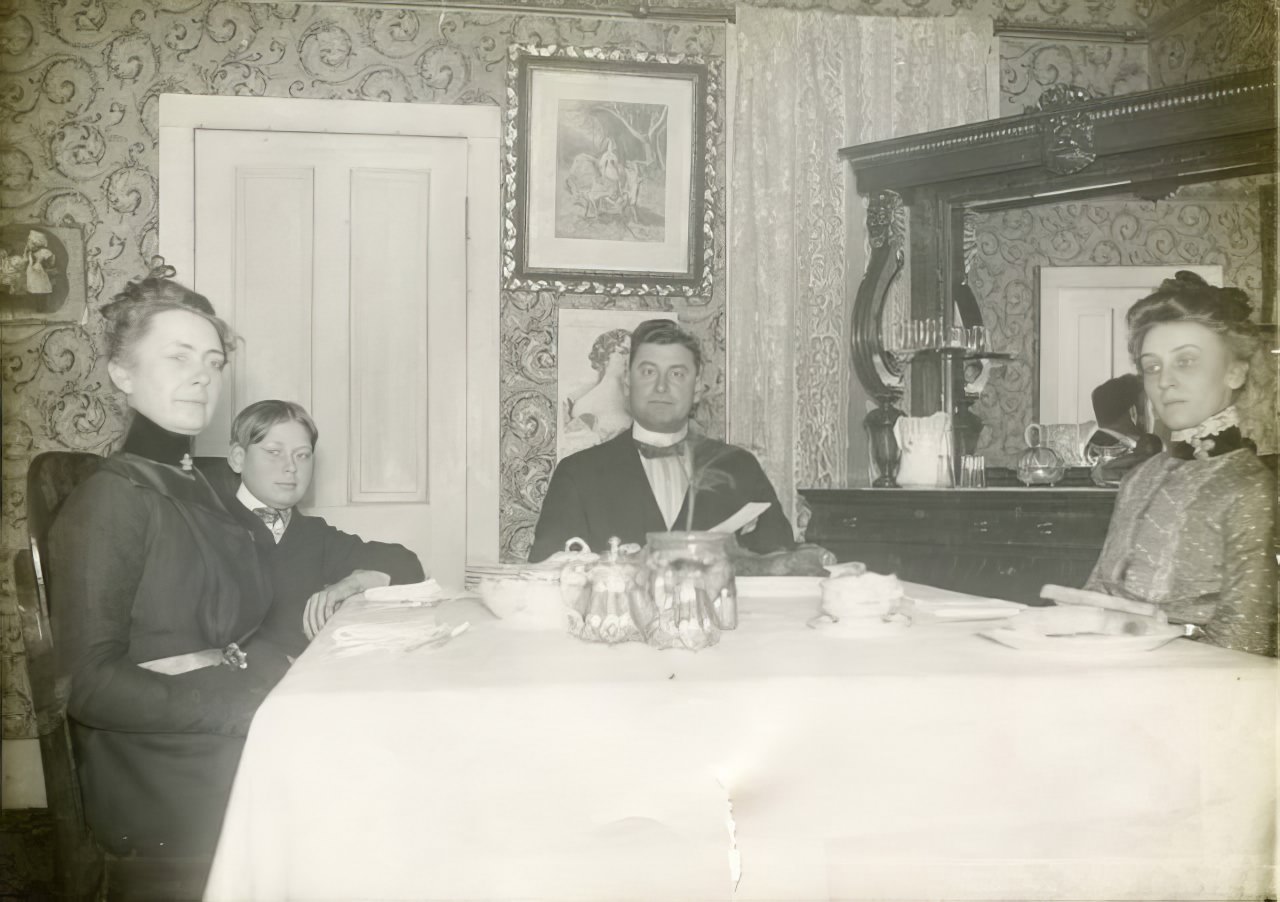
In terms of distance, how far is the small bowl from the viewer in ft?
4.71

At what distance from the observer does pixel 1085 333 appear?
205cm

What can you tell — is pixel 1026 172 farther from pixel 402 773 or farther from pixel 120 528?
pixel 120 528

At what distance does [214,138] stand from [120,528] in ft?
2.74

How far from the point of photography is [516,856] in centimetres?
112

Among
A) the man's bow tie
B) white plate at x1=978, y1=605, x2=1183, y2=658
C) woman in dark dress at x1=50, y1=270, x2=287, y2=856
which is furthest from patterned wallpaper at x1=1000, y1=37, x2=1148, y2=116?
woman in dark dress at x1=50, y1=270, x2=287, y2=856

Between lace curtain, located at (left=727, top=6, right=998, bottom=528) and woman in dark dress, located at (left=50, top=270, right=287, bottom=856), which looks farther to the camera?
lace curtain, located at (left=727, top=6, right=998, bottom=528)

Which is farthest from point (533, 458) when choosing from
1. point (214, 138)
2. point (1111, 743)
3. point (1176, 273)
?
point (1176, 273)

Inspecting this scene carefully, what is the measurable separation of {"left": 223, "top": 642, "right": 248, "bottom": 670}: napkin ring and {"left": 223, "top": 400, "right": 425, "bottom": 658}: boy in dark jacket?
0.32ft

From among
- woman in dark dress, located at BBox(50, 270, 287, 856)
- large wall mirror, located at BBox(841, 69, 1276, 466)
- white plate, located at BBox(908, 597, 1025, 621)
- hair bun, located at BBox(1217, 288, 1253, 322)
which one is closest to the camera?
white plate, located at BBox(908, 597, 1025, 621)

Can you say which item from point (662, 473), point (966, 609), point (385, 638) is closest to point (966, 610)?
point (966, 609)

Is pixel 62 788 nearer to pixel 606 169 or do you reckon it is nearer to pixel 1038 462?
pixel 606 169

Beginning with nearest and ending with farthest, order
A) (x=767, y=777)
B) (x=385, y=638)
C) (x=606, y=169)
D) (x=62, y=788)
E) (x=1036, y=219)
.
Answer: (x=767, y=777) < (x=385, y=638) < (x=62, y=788) < (x=606, y=169) < (x=1036, y=219)

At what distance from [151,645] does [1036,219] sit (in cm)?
214

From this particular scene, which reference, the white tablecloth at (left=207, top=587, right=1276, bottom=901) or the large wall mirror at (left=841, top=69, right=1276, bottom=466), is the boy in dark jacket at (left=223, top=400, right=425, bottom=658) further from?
the large wall mirror at (left=841, top=69, right=1276, bottom=466)
